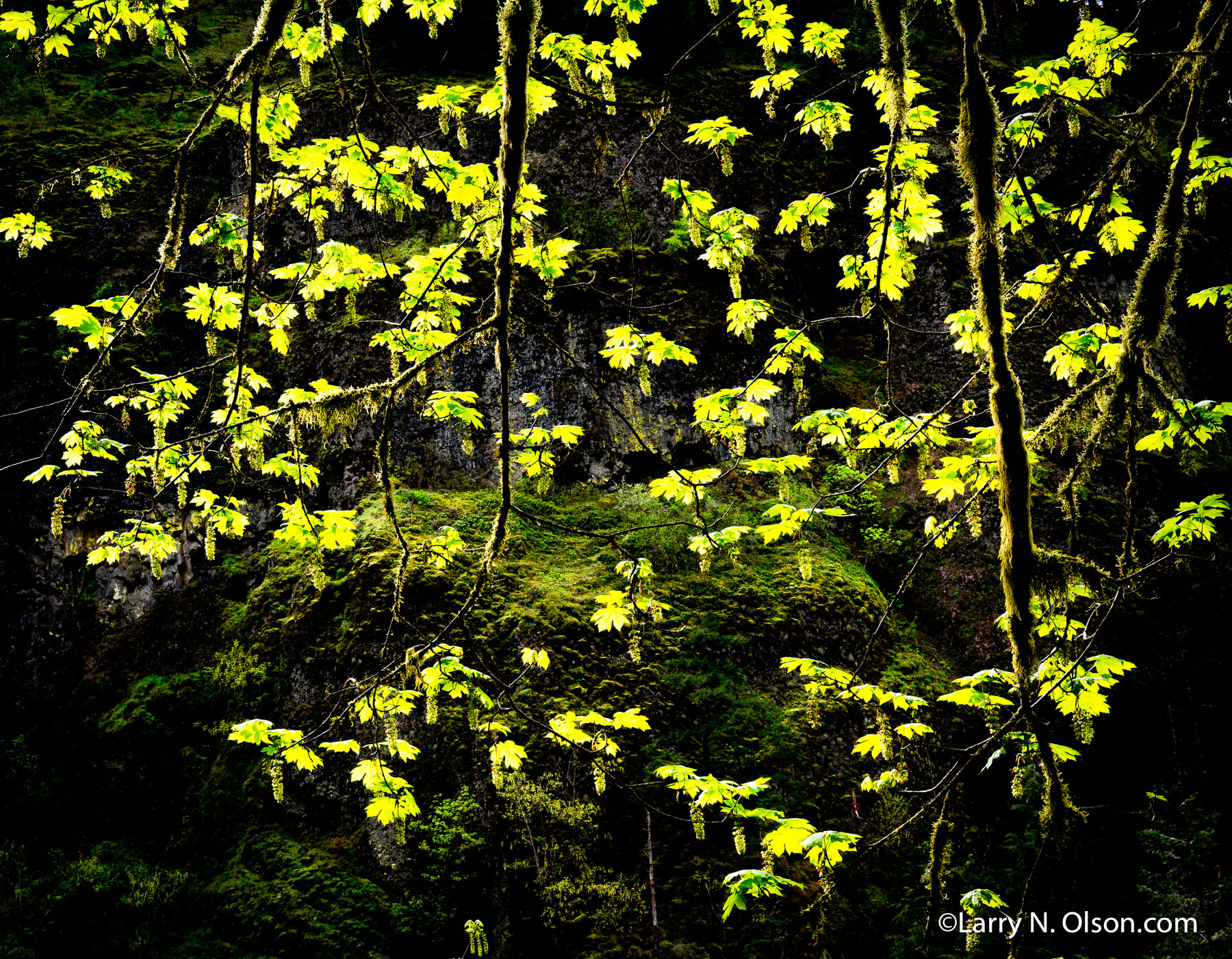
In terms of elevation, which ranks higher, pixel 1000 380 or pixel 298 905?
pixel 1000 380

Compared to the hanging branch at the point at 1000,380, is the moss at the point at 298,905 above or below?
below

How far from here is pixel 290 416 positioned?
2.90 meters

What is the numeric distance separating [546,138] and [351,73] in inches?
134

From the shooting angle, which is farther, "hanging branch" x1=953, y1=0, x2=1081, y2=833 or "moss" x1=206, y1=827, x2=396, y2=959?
"moss" x1=206, y1=827, x2=396, y2=959

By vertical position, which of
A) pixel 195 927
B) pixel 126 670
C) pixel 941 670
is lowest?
pixel 195 927

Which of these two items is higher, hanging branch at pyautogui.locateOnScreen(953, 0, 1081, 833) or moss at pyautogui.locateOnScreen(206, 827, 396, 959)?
hanging branch at pyautogui.locateOnScreen(953, 0, 1081, 833)

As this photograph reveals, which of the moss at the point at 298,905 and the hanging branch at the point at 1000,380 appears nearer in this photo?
the hanging branch at the point at 1000,380

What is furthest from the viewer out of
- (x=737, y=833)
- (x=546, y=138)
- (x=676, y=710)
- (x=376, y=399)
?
(x=546, y=138)

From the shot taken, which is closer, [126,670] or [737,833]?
[737,833]

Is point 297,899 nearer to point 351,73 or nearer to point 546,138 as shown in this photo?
point 546,138

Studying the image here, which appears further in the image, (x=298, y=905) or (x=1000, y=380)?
(x=298, y=905)

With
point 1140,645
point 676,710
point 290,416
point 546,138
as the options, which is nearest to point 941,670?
point 1140,645

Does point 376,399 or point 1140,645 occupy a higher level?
point 376,399

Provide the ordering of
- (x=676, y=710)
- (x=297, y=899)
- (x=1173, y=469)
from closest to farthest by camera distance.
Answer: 1. (x=297, y=899)
2. (x=676, y=710)
3. (x=1173, y=469)
